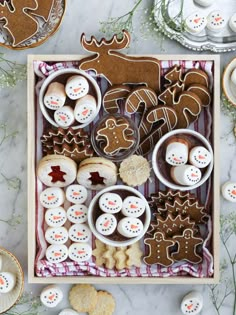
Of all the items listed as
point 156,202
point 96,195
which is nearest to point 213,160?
point 156,202

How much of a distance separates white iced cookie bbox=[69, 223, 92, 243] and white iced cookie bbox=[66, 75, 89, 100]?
0.31 m

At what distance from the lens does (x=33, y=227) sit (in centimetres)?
148

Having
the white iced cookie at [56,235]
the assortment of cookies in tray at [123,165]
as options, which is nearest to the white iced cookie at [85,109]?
the assortment of cookies in tray at [123,165]

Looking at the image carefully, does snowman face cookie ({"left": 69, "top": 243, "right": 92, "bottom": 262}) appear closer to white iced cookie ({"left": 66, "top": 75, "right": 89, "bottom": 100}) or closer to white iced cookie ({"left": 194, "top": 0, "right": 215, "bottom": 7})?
white iced cookie ({"left": 66, "top": 75, "right": 89, "bottom": 100})

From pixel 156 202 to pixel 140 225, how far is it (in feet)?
0.25

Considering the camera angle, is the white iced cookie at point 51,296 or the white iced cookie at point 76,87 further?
the white iced cookie at point 51,296

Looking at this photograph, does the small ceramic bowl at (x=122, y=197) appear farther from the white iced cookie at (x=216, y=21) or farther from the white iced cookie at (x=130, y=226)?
the white iced cookie at (x=216, y=21)

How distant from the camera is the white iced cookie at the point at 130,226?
4.76ft

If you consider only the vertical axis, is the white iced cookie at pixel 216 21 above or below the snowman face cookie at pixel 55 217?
above

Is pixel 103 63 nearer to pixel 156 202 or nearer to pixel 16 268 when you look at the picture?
pixel 156 202

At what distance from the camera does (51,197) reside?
1.49 meters

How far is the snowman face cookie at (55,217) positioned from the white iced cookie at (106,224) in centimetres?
10

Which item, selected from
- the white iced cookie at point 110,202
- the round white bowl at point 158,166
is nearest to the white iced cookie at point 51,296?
the white iced cookie at point 110,202

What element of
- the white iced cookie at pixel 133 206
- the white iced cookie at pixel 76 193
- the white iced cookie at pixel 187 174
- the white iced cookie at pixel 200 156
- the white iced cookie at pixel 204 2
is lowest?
the white iced cookie at pixel 133 206
